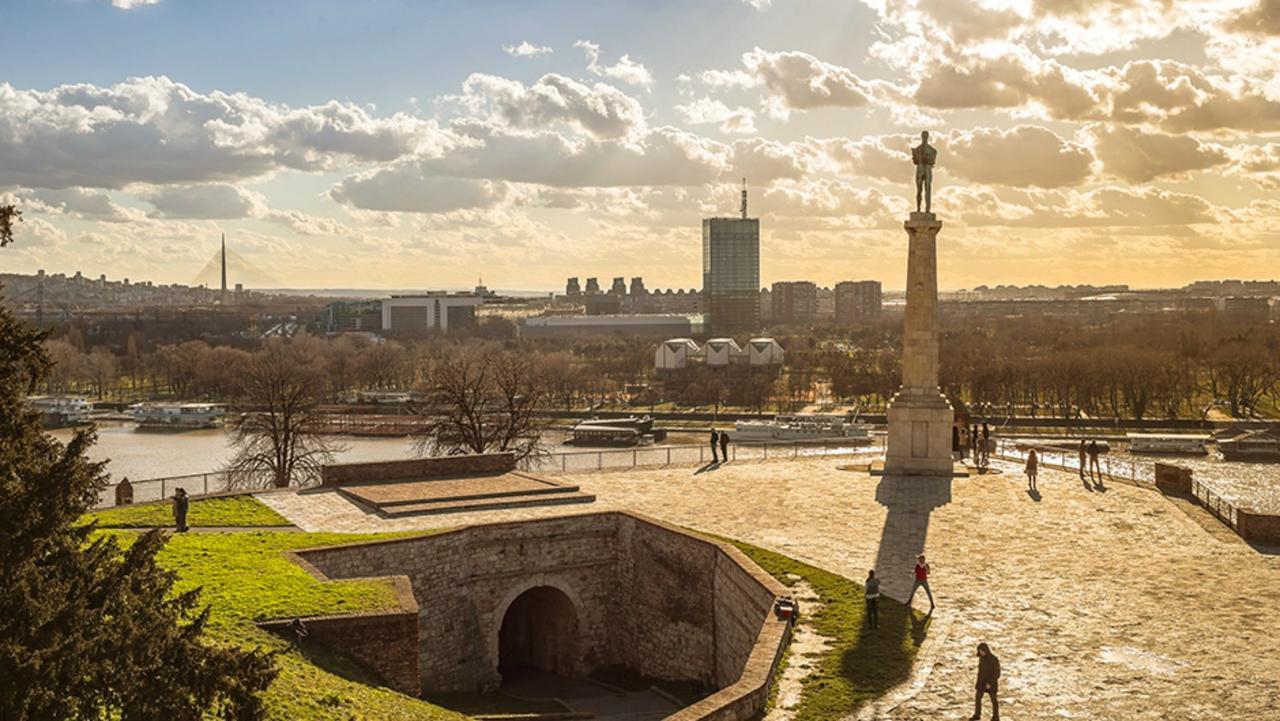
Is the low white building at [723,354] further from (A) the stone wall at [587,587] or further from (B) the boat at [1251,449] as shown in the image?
(A) the stone wall at [587,587]

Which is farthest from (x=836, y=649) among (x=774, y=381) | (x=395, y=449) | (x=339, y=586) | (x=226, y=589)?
(x=774, y=381)

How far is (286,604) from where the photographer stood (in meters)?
17.7

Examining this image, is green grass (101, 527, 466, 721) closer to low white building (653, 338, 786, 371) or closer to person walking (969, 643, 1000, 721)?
person walking (969, 643, 1000, 721)

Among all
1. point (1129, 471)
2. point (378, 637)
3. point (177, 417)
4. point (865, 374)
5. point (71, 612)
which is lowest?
point (378, 637)

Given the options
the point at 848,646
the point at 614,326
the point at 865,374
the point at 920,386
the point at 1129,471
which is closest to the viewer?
the point at 848,646

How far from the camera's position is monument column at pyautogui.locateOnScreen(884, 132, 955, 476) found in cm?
3272

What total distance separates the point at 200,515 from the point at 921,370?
19.5 metres

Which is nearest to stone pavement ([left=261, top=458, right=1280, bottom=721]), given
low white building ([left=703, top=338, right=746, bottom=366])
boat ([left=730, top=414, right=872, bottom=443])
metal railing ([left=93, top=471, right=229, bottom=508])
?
metal railing ([left=93, top=471, right=229, bottom=508])

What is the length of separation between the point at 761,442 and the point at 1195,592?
1492 inches

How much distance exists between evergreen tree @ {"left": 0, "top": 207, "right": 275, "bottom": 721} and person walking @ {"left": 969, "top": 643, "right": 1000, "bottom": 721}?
25.7ft

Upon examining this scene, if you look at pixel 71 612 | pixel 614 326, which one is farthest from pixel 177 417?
pixel 614 326

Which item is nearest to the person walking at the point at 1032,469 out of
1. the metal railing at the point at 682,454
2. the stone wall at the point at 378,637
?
the metal railing at the point at 682,454

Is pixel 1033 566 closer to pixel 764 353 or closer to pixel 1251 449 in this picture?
pixel 1251 449

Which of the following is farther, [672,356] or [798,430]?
[672,356]
